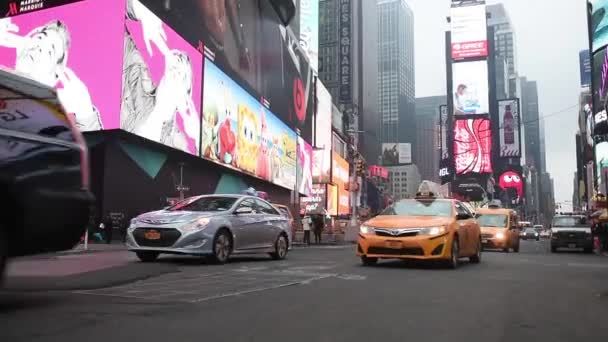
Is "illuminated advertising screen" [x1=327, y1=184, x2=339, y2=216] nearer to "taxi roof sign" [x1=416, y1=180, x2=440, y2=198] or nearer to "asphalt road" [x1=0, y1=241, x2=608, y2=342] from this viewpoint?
"taxi roof sign" [x1=416, y1=180, x2=440, y2=198]

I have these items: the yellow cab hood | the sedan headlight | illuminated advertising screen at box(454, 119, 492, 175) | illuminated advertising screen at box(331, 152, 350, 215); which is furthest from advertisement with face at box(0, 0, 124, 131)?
illuminated advertising screen at box(454, 119, 492, 175)

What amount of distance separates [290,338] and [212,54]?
31339 millimetres

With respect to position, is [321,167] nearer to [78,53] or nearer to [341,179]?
[341,179]

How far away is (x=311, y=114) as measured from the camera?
67.6m

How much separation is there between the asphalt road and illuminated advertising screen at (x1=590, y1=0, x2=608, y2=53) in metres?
62.8

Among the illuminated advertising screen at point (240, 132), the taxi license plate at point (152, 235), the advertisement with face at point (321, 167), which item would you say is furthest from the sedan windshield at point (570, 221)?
the advertisement with face at point (321, 167)

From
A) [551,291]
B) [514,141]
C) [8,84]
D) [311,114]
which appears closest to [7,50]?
[8,84]

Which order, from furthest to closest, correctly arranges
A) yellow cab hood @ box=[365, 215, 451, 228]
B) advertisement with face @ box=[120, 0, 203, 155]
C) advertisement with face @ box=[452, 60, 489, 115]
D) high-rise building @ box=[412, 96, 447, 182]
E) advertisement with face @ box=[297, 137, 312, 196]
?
high-rise building @ box=[412, 96, 447, 182] → advertisement with face @ box=[452, 60, 489, 115] → advertisement with face @ box=[297, 137, 312, 196] → advertisement with face @ box=[120, 0, 203, 155] → yellow cab hood @ box=[365, 215, 451, 228]

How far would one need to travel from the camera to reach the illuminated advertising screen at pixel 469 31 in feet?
367

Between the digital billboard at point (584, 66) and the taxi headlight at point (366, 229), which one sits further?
the digital billboard at point (584, 66)

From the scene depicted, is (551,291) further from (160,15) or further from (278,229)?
(160,15)

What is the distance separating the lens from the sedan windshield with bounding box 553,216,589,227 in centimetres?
2553

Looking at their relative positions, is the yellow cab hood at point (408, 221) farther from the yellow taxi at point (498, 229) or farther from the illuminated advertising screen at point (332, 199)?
the illuminated advertising screen at point (332, 199)

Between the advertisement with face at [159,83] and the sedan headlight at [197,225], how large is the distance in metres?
15.0
